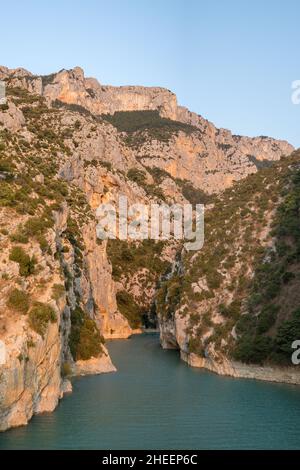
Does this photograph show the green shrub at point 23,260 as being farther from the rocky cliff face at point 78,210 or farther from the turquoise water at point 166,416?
the turquoise water at point 166,416

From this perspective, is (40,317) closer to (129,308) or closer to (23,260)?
(23,260)

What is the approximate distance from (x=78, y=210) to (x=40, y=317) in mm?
45253

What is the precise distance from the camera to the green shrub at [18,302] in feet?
109

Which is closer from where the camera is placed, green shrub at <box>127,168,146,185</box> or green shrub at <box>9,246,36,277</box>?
green shrub at <box>9,246,36,277</box>

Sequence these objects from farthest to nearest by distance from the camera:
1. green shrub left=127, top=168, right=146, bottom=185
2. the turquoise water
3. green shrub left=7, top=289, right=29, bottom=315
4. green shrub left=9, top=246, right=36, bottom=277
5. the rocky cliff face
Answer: green shrub left=127, top=168, right=146, bottom=185 < green shrub left=9, top=246, right=36, bottom=277 < the rocky cliff face < green shrub left=7, top=289, right=29, bottom=315 < the turquoise water

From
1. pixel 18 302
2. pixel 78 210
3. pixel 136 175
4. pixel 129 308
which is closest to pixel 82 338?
pixel 18 302

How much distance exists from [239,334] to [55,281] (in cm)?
2435

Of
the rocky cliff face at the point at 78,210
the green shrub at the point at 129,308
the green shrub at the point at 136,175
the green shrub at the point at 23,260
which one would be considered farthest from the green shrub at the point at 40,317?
the green shrub at the point at 136,175

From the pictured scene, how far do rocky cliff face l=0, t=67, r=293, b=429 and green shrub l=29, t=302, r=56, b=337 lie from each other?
0.06m

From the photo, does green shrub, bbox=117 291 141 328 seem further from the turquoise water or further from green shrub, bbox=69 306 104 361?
the turquoise water

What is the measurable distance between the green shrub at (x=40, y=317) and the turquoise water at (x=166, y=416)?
5.22 m

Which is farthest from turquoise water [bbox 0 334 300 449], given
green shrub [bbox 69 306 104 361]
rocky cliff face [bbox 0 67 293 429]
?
green shrub [bbox 69 306 104 361]

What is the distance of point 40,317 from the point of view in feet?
110

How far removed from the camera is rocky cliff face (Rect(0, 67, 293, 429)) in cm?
3394
